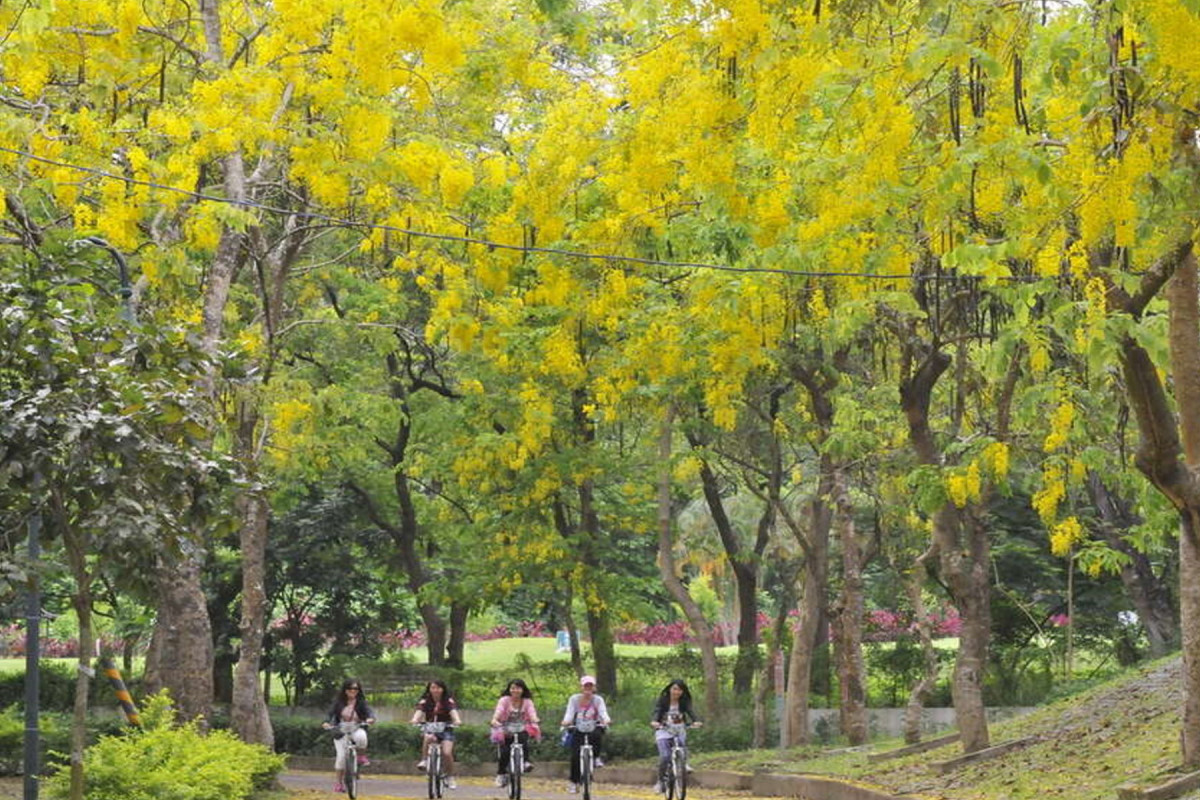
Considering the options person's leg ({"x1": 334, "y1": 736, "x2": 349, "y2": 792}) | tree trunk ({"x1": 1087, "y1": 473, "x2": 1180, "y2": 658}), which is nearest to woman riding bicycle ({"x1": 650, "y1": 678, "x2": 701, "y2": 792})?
person's leg ({"x1": 334, "y1": 736, "x2": 349, "y2": 792})

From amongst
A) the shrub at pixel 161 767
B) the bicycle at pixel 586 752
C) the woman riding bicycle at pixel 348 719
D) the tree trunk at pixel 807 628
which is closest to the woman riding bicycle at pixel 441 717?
the woman riding bicycle at pixel 348 719

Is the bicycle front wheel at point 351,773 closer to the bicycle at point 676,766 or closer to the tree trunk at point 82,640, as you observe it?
the bicycle at point 676,766

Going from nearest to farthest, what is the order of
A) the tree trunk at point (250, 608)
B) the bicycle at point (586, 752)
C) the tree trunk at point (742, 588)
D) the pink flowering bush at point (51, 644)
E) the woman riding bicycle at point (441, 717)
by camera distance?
the bicycle at point (586, 752) → the woman riding bicycle at point (441, 717) → the tree trunk at point (250, 608) → the tree trunk at point (742, 588) → the pink flowering bush at point (51, 644)

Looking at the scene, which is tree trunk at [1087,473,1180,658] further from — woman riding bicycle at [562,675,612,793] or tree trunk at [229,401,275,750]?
tree trunk at [229,401,275,750]

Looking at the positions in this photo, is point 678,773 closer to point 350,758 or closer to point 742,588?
point 350,758

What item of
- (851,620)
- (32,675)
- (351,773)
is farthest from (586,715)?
(32,675)

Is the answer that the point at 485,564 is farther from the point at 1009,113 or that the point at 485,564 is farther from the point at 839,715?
the point at 1009,113

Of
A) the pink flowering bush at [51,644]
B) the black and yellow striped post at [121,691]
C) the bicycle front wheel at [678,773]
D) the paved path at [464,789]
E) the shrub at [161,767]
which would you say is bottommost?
the paved path at [464,789]

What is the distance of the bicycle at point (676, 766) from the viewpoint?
18328 mm

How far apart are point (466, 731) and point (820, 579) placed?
7118 mm

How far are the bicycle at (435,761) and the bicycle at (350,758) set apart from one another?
0.74 meters

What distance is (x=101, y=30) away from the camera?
15.1 m

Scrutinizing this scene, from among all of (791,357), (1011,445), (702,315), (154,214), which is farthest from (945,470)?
(154,214)

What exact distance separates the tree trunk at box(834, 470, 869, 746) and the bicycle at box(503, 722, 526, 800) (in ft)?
18.6
